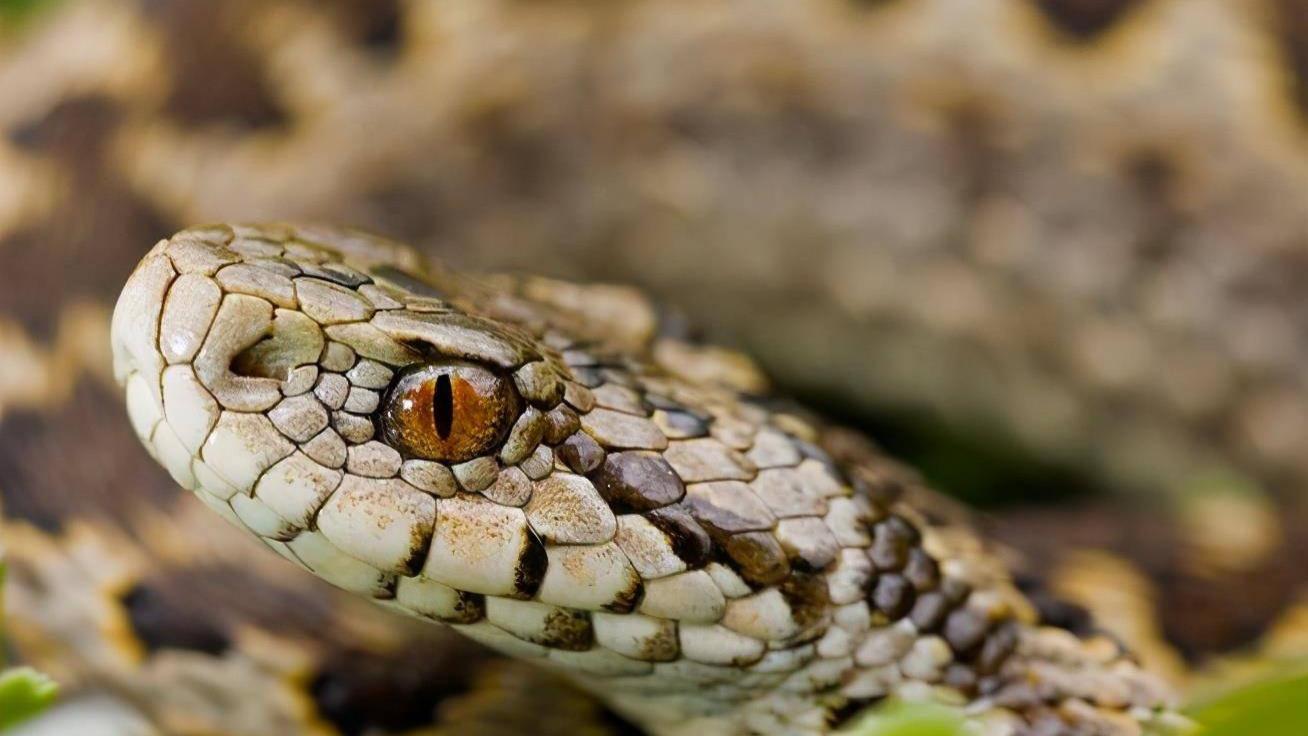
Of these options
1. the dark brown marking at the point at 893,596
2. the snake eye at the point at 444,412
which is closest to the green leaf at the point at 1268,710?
the dark brown marking at the point at 893,596

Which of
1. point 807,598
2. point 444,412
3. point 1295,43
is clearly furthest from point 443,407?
point 1295,43

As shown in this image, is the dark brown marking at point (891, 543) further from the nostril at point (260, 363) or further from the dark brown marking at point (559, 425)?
the nostril at point (260, 363)

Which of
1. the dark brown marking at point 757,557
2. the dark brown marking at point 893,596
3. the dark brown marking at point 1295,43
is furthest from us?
the dark brown marking at point 1295,43

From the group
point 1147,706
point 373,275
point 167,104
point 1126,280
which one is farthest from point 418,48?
point 1147,706

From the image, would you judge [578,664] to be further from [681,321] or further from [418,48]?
[418,48]

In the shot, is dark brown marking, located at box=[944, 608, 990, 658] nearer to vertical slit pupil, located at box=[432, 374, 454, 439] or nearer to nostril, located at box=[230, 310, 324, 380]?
vertical slit pupil, located at box=[432, 374, 454, 439]

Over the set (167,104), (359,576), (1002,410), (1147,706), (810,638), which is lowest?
(359,576)

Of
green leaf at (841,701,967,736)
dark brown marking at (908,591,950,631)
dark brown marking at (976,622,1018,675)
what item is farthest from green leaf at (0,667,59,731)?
dark brown marking at (976,622,1018,675)
